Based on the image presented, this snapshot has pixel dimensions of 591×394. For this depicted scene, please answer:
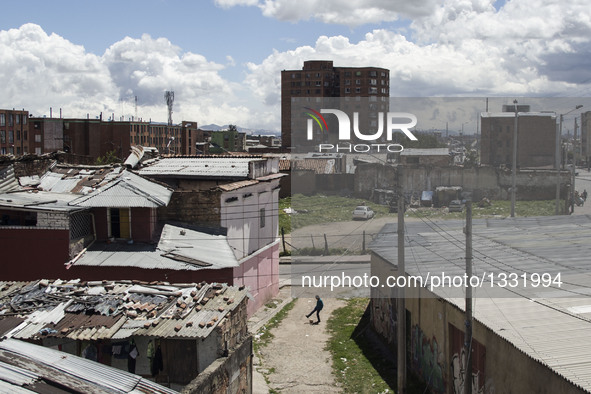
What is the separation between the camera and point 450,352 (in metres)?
13.8

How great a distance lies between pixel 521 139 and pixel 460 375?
17881 mm

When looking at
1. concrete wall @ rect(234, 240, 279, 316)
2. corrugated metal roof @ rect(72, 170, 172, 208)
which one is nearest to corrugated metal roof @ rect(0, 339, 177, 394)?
corrugated metal roof @ rect(72, 170, 172, 208)

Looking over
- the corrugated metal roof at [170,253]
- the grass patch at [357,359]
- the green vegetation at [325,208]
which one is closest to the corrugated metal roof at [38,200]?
the corrugated metal roof at [170,253]

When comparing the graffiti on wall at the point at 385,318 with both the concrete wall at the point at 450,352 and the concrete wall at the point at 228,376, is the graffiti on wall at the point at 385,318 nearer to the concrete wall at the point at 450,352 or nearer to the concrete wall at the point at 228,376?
the concrete wall at the point at 450,352

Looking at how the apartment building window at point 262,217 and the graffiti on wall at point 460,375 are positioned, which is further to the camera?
the apartment building window at point 262,217

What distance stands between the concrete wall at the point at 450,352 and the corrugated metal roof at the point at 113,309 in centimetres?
475

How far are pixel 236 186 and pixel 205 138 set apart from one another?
76.1 m

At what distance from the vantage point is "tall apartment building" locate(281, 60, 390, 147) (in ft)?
295

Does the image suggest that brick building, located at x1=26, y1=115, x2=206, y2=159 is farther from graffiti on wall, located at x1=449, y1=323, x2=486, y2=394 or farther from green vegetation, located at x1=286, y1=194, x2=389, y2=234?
graffiti on wall, located at x1=449, y1=323, x2=486, y2=394

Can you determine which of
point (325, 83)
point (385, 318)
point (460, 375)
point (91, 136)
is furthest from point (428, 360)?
point (325, 83)

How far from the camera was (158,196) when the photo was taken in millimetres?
19188

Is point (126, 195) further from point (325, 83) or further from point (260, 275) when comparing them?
point (325, 83)

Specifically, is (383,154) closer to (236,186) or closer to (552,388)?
(236,186)

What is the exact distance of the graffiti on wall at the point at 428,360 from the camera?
1440 centimetres
